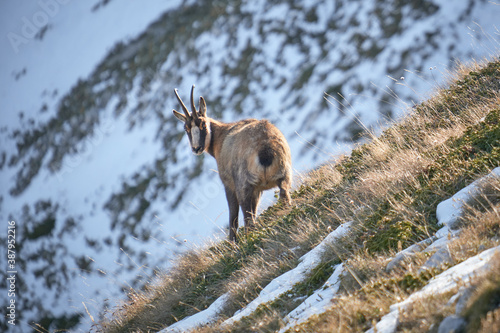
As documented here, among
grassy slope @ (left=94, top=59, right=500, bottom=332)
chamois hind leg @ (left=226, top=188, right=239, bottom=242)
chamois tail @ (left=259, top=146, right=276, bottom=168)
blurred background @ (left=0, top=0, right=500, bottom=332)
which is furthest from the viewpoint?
blurred background @ (left=0, top=0, right=500, bottom=332)

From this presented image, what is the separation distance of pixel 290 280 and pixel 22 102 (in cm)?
2960

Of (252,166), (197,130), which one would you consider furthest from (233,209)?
(197,130)

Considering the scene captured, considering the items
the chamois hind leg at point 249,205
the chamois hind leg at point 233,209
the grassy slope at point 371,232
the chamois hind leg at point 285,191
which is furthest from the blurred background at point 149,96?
the grassy slope at point 371,232

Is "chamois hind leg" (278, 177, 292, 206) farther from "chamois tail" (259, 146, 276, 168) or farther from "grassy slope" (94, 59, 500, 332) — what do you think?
"chamois tail" (259, 146, 276, 168)

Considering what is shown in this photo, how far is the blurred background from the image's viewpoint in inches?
730

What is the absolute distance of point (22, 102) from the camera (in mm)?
29156

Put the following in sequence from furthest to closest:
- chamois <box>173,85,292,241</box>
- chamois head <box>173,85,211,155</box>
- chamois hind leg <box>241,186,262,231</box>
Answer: chamois head <box>173,85,211,155</box> → chamois hind leg <box>241,186,262,231</box> → chamois <box>173,85,292,241</box>

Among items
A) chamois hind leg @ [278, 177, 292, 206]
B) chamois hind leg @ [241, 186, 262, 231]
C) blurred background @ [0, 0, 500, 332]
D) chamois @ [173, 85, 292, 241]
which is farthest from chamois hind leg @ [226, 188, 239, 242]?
blurred background @ [0, 0, 500, 332]

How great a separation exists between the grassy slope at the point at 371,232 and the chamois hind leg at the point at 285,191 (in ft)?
0.38

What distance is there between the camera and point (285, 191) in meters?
6.58

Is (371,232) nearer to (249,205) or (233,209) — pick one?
(249,205)

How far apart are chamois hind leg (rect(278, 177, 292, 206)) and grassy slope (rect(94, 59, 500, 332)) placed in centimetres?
12

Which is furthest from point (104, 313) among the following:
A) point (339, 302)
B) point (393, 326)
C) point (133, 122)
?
point (133, 122)

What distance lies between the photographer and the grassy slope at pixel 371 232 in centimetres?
307
